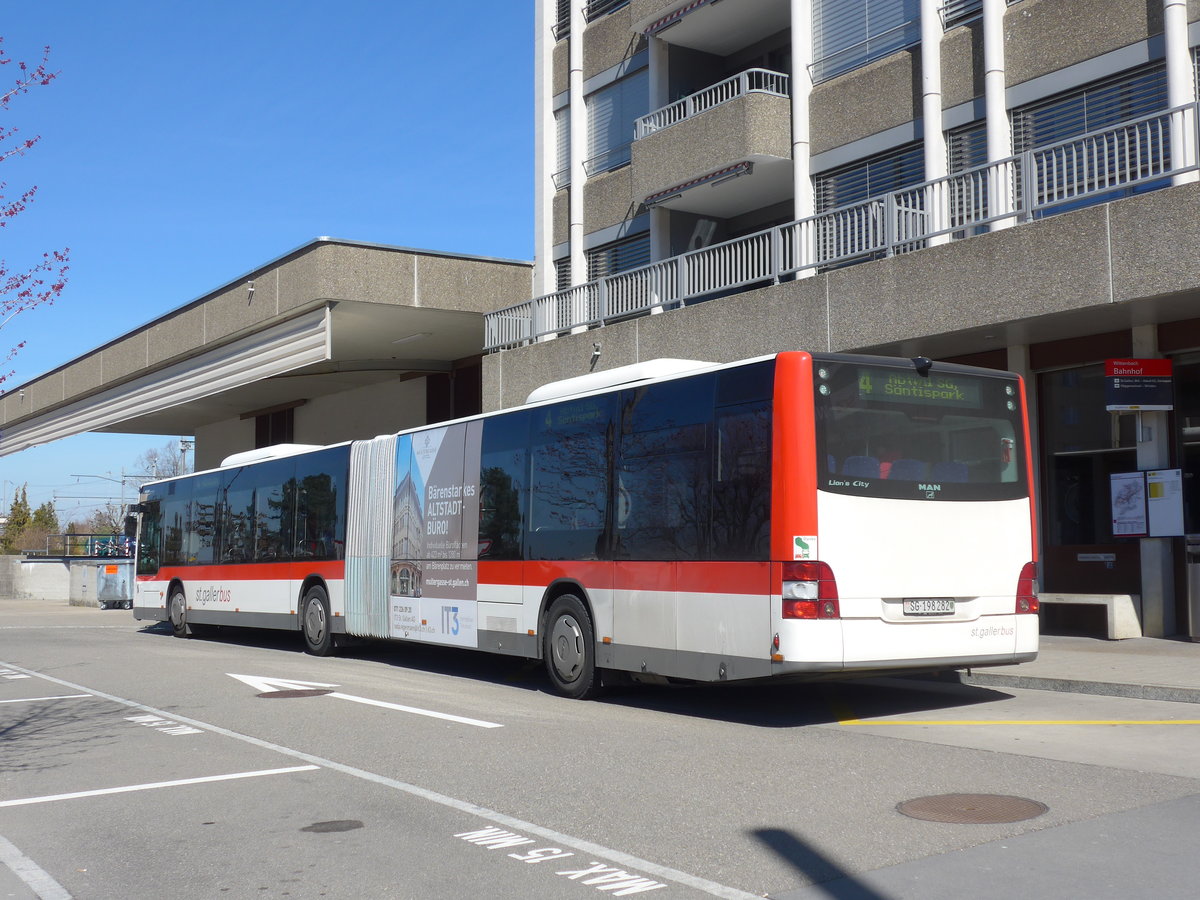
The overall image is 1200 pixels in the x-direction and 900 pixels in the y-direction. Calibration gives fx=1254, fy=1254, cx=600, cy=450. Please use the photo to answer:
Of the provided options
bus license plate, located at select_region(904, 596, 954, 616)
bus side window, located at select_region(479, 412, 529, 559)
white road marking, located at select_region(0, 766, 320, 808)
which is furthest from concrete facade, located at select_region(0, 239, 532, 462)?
white road marking, located at select_region(0, 766, 320, 808)

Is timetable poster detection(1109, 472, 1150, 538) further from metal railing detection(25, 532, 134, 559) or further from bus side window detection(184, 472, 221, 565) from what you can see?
metal railing detection(25, 532, 134, 559)

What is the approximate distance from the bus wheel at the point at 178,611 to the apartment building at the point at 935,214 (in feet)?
22.8

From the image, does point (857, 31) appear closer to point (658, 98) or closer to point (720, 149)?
point (720, 149)

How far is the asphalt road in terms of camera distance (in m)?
5.51

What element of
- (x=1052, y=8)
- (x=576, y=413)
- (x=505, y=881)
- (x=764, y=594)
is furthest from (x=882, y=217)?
(x=505, y=881)

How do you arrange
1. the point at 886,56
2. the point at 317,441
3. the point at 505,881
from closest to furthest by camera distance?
the point at 505,881
the point at 886,56
the point at 317,441

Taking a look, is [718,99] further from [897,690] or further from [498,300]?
[897,690]

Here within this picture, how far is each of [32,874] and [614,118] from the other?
22.4 meters

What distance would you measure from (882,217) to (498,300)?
11673mm

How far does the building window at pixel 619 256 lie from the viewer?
991 inches

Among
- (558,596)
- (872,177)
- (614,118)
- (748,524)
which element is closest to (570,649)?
(558,596)

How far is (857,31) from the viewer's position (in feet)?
67.3

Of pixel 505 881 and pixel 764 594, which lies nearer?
pixel 505 881

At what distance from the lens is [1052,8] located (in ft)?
56.5
